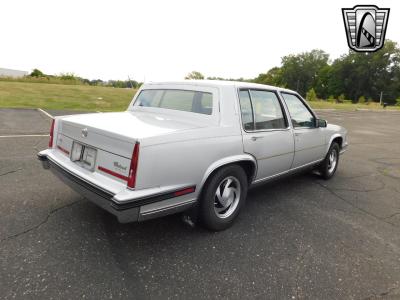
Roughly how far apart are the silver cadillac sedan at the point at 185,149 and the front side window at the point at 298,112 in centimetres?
2

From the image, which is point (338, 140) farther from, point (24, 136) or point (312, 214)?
point (24, 136)

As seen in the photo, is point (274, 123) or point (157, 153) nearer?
point (157, 153)

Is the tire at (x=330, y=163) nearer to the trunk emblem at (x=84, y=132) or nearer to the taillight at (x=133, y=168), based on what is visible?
the taillight at (x=133, y=168)

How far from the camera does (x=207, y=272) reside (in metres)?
2.41

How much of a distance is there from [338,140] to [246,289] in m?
4.08

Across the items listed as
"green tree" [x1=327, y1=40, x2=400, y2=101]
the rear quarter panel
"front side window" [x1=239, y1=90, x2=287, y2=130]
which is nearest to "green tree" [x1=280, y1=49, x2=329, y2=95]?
"green tree" [x1=327, y1=40, x2=400, y2=101]

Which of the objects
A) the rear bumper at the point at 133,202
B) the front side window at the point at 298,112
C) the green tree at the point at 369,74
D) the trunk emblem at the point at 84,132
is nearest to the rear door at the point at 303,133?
the front side window at the point at 298,112

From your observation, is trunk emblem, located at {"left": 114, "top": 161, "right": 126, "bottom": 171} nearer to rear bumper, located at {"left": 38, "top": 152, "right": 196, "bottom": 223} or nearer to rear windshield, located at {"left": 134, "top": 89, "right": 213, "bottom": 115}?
rear bumper, located at {"left": 38, "top": 152, "right": 196, "bottom": 223}

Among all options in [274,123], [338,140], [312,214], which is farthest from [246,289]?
[338,140]

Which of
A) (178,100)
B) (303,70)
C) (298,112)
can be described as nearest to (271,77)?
(303,70)

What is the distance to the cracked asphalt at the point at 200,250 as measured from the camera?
7.26ft

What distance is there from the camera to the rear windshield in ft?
10.4

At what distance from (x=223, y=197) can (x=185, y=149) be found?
921 millimetres

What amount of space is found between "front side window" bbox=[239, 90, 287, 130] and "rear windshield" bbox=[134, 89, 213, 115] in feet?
1.42
